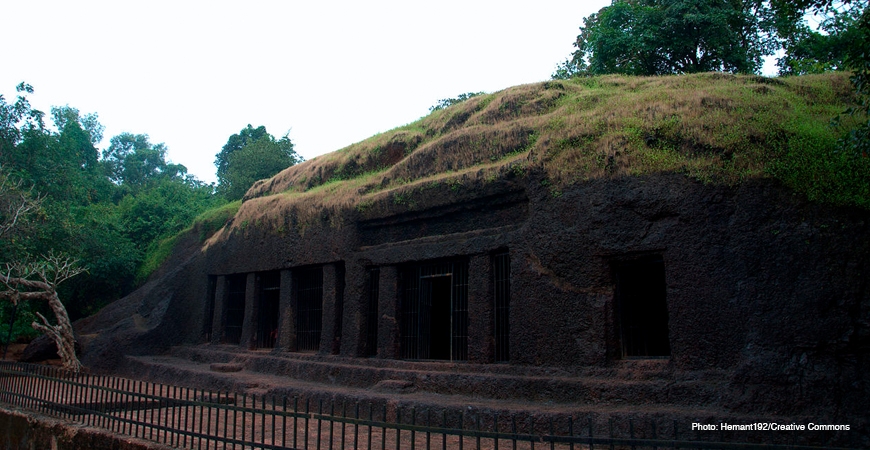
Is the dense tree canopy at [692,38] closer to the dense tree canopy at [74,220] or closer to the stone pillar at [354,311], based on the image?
the stone pillar at [354,311]

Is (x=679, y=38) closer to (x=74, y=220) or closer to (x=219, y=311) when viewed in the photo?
(x=219, y=311)

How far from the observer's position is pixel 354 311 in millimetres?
11352

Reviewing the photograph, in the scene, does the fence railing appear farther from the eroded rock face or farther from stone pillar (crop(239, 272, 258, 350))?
stone pillar (crop(239, 272, 258, 350))

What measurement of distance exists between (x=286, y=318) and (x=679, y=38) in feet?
48.8

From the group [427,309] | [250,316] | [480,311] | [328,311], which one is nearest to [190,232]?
[250,316]

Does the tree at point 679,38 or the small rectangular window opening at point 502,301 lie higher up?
the tree at point 679,38

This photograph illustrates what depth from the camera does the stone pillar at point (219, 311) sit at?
1530 cm

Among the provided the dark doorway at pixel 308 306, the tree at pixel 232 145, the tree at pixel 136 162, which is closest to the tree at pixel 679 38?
the dark doorway at pixel 308 306

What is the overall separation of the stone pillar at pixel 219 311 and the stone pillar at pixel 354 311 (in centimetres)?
526

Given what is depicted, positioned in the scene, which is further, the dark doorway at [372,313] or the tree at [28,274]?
the tree at [28,274]

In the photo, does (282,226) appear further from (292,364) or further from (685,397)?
(685,397)

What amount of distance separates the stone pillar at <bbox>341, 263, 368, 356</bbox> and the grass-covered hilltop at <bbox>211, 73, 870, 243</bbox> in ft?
4.17

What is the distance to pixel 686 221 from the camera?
24.5 ft

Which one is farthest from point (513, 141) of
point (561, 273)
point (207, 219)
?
point (207, 219)
